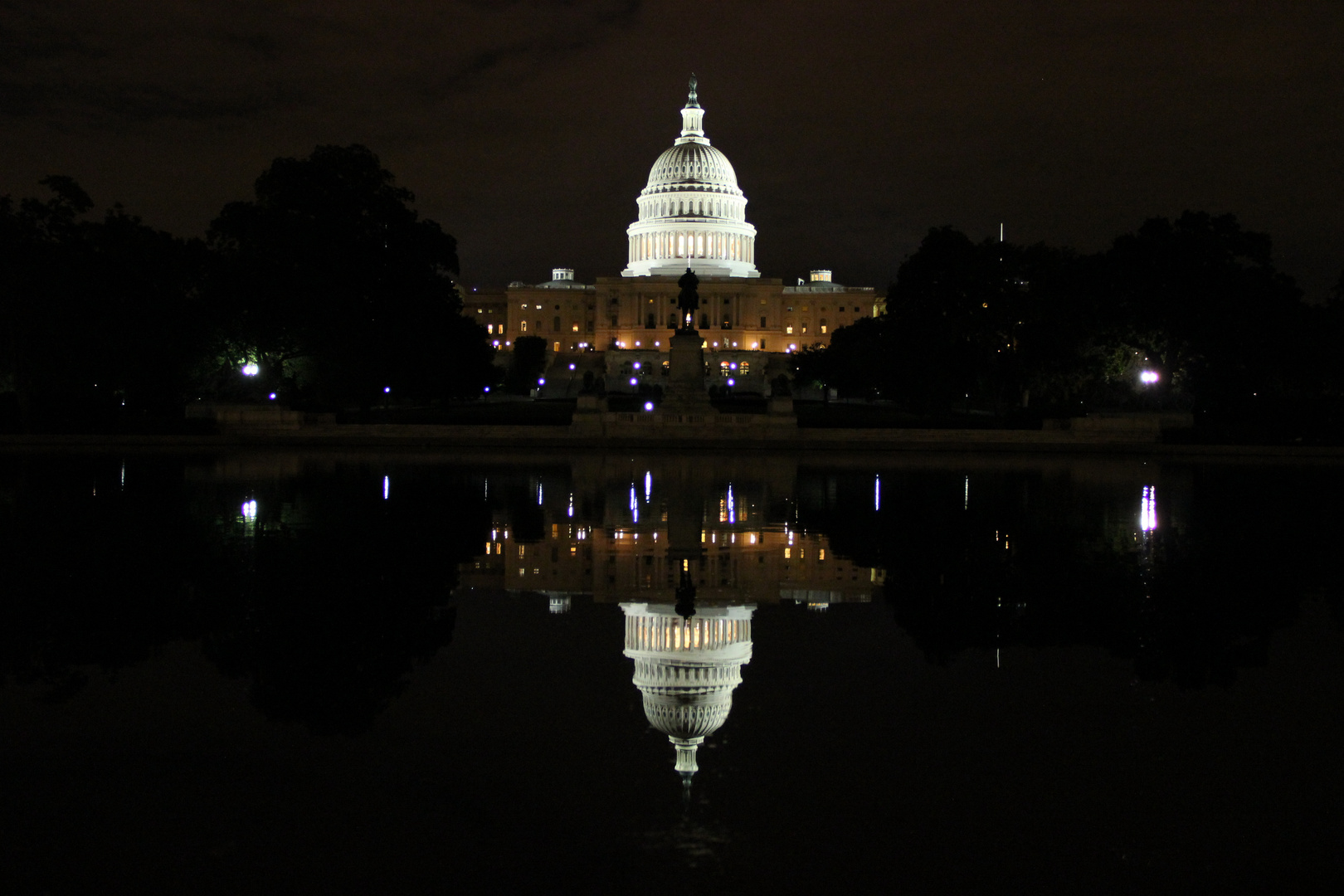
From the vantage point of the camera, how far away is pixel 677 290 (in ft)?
486

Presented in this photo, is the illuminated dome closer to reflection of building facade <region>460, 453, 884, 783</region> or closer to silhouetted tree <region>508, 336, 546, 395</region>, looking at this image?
silhouetted tree <region>508, 336, 546, 395</region>

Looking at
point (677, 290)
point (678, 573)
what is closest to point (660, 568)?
point (678, 573)

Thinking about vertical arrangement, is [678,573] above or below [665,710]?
above

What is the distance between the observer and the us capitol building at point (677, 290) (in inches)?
5955

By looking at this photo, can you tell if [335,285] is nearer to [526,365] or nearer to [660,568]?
[660,568]

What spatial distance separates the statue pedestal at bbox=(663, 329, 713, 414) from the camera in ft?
169

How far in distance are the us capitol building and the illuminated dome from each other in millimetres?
130

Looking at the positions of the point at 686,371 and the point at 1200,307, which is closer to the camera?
the point at 686,371

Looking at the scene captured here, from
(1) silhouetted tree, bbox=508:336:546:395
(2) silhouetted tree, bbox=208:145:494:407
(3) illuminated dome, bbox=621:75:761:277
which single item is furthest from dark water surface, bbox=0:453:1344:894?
(3) illuminated dome, bbox=621:75:761:277

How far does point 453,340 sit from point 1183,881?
54966 millimetres

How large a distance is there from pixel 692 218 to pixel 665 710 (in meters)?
148

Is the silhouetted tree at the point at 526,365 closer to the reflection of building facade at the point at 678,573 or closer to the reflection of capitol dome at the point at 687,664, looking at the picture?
the reflection of building facade at the point at 678,573

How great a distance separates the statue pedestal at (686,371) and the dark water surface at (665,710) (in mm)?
32755

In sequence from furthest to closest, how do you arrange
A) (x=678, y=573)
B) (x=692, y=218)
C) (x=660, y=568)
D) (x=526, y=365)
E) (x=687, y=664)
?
(x=692, y=218) < (x=526, y=365) < (x=660, y=568) < (x=678, y=573) < (x=687, y=664)
